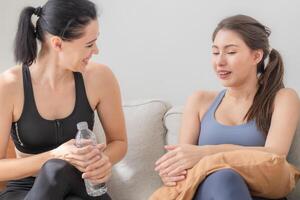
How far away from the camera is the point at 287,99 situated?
5.33 feet

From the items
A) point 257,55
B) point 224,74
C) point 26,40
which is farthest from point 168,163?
point 26,40

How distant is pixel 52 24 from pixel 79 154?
43 centimetres

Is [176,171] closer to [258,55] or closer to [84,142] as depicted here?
[84,142]

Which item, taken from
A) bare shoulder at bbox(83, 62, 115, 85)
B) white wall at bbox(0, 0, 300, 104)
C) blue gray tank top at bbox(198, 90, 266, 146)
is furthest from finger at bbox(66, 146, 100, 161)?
white wall at bbox(0, 0, 300, 104)

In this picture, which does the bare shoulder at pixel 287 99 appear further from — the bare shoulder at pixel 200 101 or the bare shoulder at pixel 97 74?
the bare shoulder at pixel 97 74

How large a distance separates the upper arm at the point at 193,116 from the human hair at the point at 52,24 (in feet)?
1.59

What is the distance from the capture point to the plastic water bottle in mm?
1504

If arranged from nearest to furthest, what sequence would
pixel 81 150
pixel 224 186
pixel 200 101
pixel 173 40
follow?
pixel 224 186, pixel 81 150, pixel 200 101, pixel 173 40

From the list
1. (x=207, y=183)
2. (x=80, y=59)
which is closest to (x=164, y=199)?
→ (x=207, y=183)

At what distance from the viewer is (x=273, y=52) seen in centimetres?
173

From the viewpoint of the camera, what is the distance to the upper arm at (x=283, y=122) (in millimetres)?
1556

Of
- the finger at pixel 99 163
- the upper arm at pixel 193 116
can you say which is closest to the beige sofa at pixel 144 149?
the upper arm at pixel 193 116

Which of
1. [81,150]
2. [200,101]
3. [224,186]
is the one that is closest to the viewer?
[224,186]

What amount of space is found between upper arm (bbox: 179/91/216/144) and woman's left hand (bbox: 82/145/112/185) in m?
0.34
